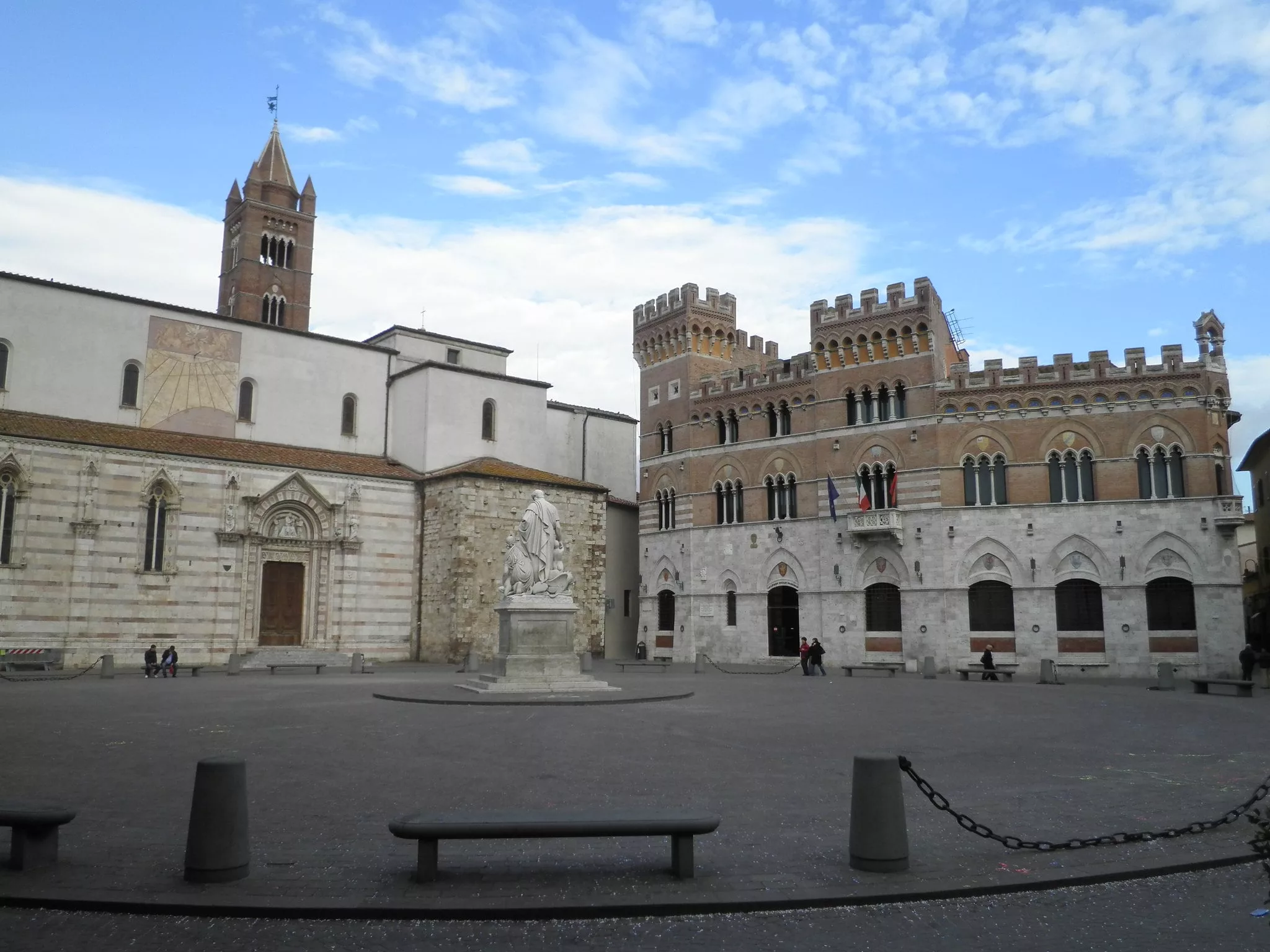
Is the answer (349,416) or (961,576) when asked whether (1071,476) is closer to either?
(961,576)

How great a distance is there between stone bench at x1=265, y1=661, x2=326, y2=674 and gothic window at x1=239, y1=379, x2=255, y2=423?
420 inches

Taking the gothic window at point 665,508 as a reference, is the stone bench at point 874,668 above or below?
below

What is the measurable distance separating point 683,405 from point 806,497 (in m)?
8.62

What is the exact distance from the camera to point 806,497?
42469mm

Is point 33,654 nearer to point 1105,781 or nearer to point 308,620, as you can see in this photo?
point 308,620

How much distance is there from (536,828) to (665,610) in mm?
40162

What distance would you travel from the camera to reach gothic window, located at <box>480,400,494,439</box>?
4459cm

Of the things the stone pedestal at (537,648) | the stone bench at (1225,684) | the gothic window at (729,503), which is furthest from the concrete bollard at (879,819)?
the gothic window at (729,503)

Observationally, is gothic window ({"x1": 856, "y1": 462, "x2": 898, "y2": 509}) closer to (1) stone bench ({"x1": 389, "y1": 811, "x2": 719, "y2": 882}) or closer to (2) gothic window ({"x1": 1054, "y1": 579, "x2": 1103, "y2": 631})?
(2) gothic window ({"x1": 1054, "y1": 579, "x2": 1103, "y2": 631})

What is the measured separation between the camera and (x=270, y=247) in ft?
197

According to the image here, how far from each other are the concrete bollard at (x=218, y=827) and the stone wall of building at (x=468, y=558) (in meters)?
30.1

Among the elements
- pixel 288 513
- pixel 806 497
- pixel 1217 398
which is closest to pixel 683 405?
pixel 806 497

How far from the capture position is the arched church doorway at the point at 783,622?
1671 inches

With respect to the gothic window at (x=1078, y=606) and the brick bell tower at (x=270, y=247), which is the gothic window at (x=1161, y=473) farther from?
the brick bell tower at (x=270, y=247)
